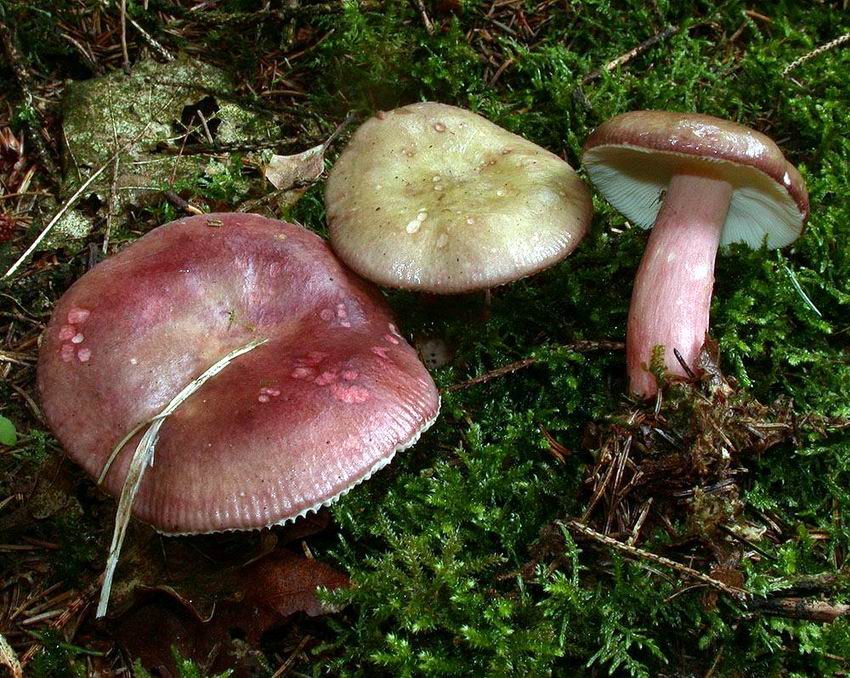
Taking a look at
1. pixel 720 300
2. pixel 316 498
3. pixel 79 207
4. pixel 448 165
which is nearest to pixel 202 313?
pixel 316 498

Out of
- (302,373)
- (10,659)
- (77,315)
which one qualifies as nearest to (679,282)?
(302,373)

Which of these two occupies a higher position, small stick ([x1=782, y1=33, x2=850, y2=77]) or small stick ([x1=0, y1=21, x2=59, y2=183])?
small stick ([x1=782, y1=33, x2=850, y2=77])

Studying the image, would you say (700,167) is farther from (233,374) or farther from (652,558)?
(233,374)

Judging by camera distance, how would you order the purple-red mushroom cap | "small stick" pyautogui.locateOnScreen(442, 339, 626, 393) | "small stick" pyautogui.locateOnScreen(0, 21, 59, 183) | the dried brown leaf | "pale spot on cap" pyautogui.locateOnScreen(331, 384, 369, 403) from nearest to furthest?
1. the purple-red mushroom cap
2. "pale spot on cap" pyautogui.locateOnScreen(331, 384, 369, 403)
3. "small stick" pyautogui.locateOnScreen(442, 339, 626, 393)
4. the dried brown leaf
5. "small stick" pyautogui.locateOnScreen(0, 21, 59, 183)

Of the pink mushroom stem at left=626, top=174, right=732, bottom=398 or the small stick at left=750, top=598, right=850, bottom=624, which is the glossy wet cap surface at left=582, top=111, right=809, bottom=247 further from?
the small stick at left=750, top=598, right=850, bottom=624

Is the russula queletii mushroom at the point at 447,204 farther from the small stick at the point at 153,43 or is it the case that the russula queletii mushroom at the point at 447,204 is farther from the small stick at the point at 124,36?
the small stick at the point at 124,36

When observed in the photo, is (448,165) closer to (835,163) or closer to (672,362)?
(672,362)

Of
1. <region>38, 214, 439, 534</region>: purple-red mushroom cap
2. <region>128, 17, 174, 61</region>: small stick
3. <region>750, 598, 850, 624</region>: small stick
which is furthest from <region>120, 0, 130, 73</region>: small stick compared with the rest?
<region>750, 598, 850, 624</region>: small stick

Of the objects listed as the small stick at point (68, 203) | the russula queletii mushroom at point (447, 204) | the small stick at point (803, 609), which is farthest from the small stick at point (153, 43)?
the small stick at point (803, 609)
